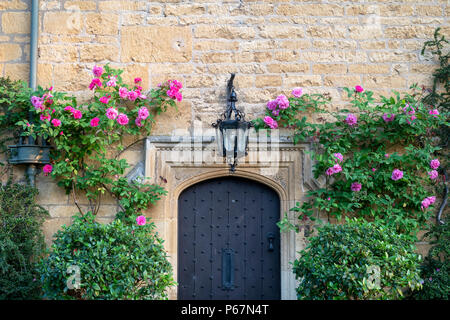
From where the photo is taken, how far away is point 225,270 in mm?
5293

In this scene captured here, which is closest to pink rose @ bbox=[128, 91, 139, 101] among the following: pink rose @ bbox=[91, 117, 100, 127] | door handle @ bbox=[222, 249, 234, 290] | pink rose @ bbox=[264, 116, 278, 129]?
pink rose @ bbox=[91, 117, 100, 127]

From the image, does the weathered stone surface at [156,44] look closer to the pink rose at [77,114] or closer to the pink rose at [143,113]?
the pink rose at [143,113]

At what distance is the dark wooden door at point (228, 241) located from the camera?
5.28 metres

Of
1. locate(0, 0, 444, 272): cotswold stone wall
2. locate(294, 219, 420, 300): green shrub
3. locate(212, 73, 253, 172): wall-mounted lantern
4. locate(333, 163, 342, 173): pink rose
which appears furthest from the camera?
locate(0, 0, 444, 272): cotswold stone wall

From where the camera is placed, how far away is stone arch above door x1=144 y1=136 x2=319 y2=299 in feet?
17.2

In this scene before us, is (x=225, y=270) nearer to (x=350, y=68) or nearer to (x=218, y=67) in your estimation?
(x=218, y=67)

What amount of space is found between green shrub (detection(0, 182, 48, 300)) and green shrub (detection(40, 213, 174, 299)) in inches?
28.1

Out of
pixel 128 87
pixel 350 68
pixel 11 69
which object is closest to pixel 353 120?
pixel 350 68

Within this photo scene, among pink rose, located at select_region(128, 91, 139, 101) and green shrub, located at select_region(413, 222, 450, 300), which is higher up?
pink rose, located at select_region(128, 91, 139, 101)

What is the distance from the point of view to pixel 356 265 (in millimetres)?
4082

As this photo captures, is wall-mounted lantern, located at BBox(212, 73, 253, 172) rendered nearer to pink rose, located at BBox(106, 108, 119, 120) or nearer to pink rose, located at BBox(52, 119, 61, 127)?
pink rose, located at BBox(106, 108, 119, 120)

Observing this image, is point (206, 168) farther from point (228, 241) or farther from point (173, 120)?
point (228, 241)

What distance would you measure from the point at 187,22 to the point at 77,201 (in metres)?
2.14

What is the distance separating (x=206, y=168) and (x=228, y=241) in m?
0.77
